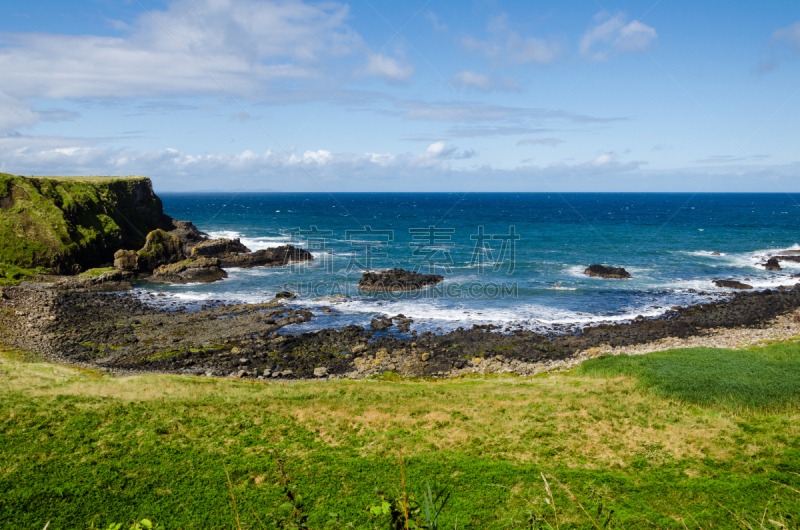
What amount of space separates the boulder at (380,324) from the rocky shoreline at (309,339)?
0.11 meters

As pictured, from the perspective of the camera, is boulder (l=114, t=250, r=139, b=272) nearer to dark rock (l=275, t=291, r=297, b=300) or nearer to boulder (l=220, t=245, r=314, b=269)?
boulder (l=220, t=245, r=314, b=269)

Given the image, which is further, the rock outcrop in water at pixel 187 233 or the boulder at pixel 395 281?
the rock outcrop in water at pixel 187 233

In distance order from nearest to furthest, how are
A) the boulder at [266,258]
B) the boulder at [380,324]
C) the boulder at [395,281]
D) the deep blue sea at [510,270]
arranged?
the boulder at [380,324]
the deep blue sea at [510,270]
the boulder at [395,281]
the boulder at [266,258]

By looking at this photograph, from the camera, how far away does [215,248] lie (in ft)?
208

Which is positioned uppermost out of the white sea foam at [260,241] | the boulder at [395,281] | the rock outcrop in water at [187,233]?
the rock outcrop in water at [187,233]

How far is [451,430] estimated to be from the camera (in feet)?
51.4

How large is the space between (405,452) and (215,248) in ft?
184

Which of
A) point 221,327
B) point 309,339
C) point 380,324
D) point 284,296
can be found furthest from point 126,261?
point 380,324

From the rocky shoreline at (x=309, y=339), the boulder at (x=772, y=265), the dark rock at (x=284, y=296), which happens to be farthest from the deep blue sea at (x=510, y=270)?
the rocky shoreline at (x=309, y=339)

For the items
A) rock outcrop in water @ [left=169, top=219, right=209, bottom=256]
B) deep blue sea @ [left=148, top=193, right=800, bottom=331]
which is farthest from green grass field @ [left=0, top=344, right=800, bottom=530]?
rock outcrop in water @ [left=169, top=219, right=209, bottom=256]

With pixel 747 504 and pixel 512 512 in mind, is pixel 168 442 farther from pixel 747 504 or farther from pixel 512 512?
pixel 747 504

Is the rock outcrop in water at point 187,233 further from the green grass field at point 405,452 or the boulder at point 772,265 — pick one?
the boulder at point 772,265

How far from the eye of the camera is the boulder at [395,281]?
49.1 m

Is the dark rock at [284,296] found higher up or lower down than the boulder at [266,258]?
lower down
